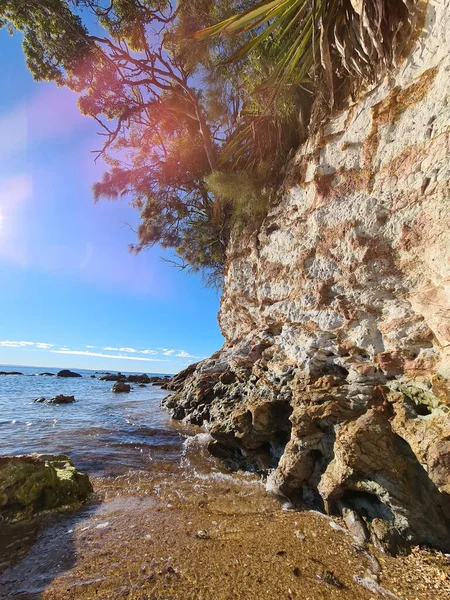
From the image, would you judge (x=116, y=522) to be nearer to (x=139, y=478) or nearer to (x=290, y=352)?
(x=139, y=478)

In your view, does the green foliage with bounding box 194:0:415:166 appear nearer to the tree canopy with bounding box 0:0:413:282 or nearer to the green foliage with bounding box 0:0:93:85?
the tree canopy with bounding box 0:0:413:282

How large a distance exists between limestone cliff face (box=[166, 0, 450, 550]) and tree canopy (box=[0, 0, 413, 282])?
124 centimetres

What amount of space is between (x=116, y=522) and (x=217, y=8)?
13498 millimetres

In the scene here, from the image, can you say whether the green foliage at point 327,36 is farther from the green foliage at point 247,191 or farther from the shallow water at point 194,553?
the shallow water at point 194,553

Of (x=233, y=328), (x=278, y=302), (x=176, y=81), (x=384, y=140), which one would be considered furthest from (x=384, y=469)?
(x=176, y=81)

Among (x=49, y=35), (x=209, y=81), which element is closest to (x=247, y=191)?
(x=209, y=81)

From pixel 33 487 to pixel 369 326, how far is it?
6308mm

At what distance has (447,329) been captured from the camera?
3943mm

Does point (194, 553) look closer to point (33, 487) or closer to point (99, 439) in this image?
point (33, 487)

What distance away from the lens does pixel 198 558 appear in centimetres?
299

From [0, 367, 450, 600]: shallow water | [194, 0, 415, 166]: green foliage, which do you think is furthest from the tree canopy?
[0, 367, 450, 600]: shallow water

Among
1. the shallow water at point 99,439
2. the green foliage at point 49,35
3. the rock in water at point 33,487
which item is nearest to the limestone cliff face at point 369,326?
the shallow water at point 99,439

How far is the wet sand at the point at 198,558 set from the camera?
258 cm

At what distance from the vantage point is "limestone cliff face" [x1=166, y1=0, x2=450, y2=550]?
3723mm
